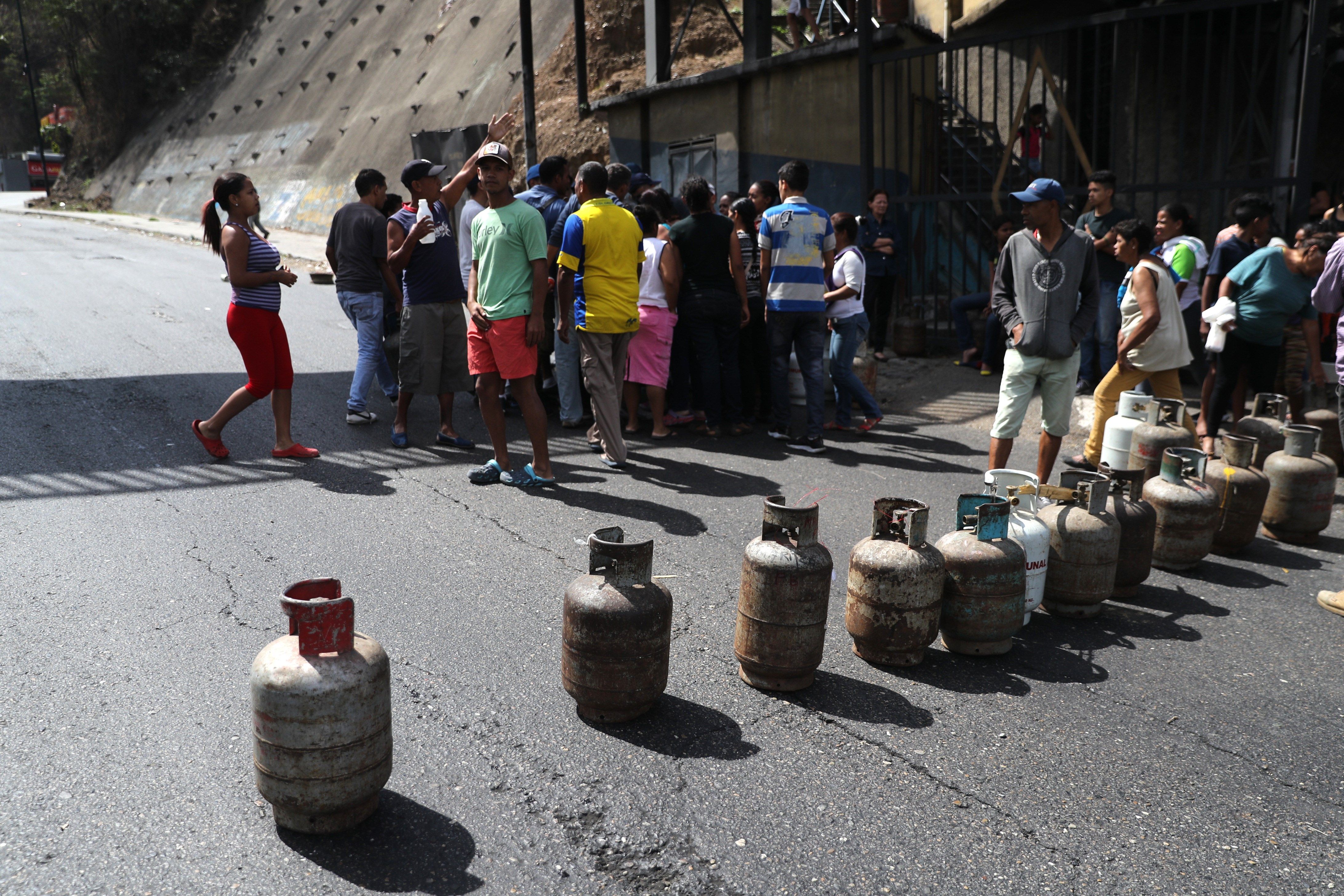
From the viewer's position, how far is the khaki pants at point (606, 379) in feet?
22.9

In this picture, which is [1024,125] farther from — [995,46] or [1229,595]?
[1229,595]

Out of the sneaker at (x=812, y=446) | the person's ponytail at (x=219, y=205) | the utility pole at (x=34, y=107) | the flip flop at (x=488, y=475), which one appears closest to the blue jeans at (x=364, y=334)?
the person's ponytail at (x=219, y=205)

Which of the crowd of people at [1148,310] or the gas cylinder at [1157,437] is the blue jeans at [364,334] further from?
the gas cylinder at [1157,437]

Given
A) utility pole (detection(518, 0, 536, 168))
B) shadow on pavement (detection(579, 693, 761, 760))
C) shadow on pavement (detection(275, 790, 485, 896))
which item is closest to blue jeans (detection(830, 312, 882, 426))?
shadow on pavement (detection(579, 693, 761, 760))

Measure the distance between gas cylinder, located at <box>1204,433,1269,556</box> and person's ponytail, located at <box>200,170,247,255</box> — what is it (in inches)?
254

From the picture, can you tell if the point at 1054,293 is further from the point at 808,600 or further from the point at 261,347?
the point at 261,347

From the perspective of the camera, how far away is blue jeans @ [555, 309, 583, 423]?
8.15 metres

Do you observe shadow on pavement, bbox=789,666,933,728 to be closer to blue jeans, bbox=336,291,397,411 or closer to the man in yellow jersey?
the man in yellow jersey

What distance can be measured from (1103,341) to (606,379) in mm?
5299

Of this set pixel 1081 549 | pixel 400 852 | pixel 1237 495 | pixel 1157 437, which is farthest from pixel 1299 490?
pixel 400 852

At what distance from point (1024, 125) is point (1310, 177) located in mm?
4042

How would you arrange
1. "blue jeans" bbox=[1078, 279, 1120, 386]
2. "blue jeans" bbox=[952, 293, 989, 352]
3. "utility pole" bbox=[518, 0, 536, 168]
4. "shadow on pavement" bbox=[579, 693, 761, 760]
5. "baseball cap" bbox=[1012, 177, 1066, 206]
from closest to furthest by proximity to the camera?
"shadow on pavement" bbox=[579, 693, 761, 760] < "baseball cap" bbox=[1012, 177, 1066, 206] < "blue jeans" bbox=[1078, 279, 1120, 386] < "blue jeans" bbox=[952, 293, 989, 352] < "utility pole" bbox=[518, 0, 536, 168]

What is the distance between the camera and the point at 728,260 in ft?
26.3

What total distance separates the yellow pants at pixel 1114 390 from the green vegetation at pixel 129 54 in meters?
44.0
